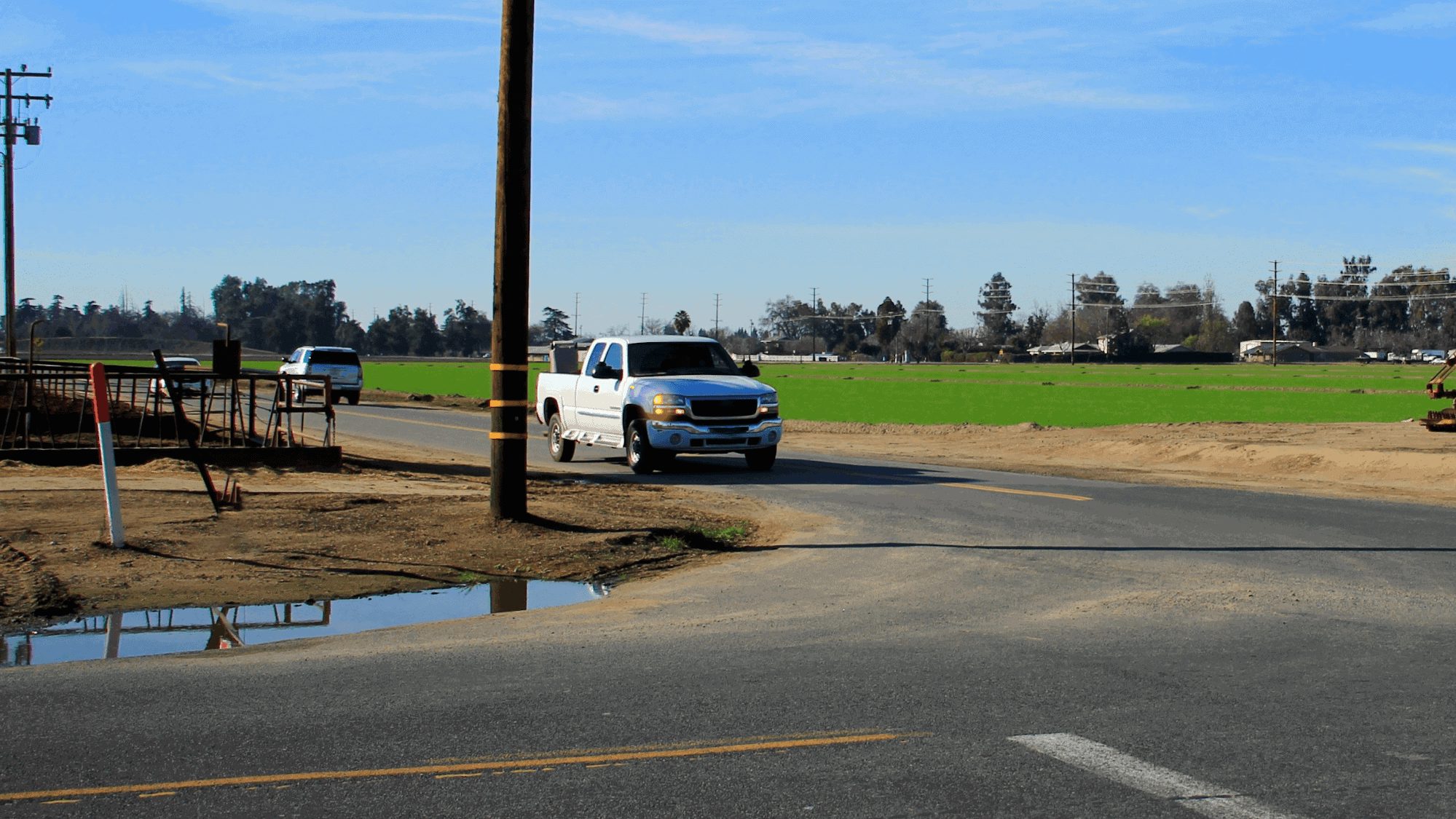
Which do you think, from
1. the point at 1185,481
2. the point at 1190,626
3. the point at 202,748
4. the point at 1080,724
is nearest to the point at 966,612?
the point at 1190,626

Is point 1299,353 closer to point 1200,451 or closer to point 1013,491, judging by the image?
point 1200,451

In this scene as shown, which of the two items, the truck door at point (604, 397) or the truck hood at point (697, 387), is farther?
the truck door at point (604, 397)

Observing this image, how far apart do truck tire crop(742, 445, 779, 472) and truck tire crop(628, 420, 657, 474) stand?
1516 millimetres

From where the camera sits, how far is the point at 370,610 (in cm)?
992

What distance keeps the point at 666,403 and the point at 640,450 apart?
84cm

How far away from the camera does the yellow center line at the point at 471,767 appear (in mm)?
5227

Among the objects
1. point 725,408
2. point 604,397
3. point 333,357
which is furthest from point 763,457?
point 333,357

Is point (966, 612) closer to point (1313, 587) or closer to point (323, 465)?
point (1313, 587)

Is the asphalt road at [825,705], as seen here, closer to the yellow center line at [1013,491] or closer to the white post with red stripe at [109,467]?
the white post with red stripe at [109,467]

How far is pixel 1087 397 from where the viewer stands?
5478 centimetres

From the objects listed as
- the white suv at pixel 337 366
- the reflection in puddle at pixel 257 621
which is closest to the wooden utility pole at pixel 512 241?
the reflection in puddle at pixel 257 621

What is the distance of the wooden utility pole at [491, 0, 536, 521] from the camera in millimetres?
13055

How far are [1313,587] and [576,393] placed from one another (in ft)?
45.9

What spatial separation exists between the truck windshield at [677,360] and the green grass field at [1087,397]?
18247 millimetres
